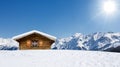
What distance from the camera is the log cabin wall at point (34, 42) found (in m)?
40.8

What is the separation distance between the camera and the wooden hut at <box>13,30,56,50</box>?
40656mm

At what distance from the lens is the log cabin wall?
40.8 metres

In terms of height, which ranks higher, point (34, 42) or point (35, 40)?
point (35, 40)

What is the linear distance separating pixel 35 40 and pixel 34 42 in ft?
1.29

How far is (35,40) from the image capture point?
41.1m

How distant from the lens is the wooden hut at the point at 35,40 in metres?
40.7
